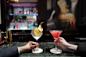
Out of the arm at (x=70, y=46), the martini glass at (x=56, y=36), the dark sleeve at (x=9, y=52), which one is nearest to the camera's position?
Answer: the dark sleeve at (x=9, y=52)

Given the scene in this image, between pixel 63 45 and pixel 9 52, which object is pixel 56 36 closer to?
pixel 63 45

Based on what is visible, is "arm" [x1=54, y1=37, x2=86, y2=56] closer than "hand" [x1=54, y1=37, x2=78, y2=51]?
Yes

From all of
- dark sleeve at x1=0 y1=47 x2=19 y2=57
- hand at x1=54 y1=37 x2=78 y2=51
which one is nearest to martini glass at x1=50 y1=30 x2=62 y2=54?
hand at x1=54 y1=37 x2=78 y2=51

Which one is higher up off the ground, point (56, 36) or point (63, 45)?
point (56, 36)

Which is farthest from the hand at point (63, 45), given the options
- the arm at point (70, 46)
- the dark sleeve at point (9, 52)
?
the dark sleeve at point (9, 52)

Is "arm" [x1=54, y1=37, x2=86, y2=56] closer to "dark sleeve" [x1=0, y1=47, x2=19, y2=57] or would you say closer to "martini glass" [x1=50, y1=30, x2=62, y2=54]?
"martini glass" [x1=50, y1=30, x2=62, y2=54]

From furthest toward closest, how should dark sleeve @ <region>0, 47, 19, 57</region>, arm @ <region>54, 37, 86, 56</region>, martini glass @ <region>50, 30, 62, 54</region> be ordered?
1. martini glass @ <region>50, 30, 62, 54</region>
2. arm @ <region>54, 37, 86, 56</region>
3. dark sleeve @ <region>0, 47, 19, 57</region>

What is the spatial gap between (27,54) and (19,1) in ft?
3.82

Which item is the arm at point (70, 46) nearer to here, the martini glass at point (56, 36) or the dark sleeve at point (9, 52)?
the martini glass at point (56, 36)

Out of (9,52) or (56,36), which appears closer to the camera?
(9,52)

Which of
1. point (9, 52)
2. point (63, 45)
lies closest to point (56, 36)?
point (63, 45)

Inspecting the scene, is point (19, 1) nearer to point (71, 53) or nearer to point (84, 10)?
point (84, 10)

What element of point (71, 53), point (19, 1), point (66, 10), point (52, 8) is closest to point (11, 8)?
point (19, 1)

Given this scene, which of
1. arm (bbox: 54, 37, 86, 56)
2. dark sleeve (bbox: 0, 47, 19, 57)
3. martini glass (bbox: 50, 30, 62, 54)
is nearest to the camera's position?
dark sleeve (bbox: 0, 47, 19, 57)
